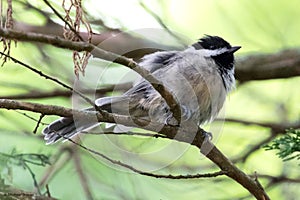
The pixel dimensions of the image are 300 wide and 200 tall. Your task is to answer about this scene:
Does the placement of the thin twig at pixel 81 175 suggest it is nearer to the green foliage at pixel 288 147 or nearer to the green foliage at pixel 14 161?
the green foliage at pixel 14 161

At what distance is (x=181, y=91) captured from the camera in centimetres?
277

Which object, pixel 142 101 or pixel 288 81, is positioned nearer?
pixel 142 101

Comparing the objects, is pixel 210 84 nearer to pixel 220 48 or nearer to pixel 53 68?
pixel 220 48

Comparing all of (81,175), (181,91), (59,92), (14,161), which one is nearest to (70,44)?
(181,91)

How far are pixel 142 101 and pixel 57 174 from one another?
0.97m

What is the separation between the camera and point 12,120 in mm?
3580

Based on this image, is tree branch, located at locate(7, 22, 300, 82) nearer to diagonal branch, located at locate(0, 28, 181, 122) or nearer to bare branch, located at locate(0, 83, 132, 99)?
bare branch, located at locate(0, 83, 132, 99)

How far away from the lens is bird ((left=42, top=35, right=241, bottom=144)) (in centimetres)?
273

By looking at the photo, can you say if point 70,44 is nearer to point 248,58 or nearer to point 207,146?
point 207,146

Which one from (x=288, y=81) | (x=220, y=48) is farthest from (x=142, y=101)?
(x=288, y=81)

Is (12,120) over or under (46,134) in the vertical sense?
under

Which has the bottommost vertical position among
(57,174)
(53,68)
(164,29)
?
(57,174)

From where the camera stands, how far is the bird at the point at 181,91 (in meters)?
2.73

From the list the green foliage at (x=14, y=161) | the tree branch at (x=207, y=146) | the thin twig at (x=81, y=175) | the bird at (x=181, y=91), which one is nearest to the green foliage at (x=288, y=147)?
the tree branch at (x=207, y=146)
